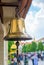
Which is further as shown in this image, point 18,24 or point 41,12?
point 41,12

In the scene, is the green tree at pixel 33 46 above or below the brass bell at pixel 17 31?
below

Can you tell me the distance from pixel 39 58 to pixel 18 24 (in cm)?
228

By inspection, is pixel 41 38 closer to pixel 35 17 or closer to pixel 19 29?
pixel 35 17

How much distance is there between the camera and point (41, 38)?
11.7 ft

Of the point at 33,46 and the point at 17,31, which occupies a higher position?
the point at 17,31

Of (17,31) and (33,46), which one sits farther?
(33,46)

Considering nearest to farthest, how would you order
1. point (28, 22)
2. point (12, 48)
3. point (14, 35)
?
point (14, 35), point (12, 48), point (28, 22)

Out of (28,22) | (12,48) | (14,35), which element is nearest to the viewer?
(14,35)

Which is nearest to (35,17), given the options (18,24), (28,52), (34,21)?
(34,21)

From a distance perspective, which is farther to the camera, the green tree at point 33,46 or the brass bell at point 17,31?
the green tree at point 33,46

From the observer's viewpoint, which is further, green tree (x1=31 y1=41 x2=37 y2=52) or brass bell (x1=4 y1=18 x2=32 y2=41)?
green tree (x1=31 y1=41 x2=37 y2=52)

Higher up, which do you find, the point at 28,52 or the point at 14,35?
the point at 14,35

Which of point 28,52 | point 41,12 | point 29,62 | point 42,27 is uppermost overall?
point 41,12

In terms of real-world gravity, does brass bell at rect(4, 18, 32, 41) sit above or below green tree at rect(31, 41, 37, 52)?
above
